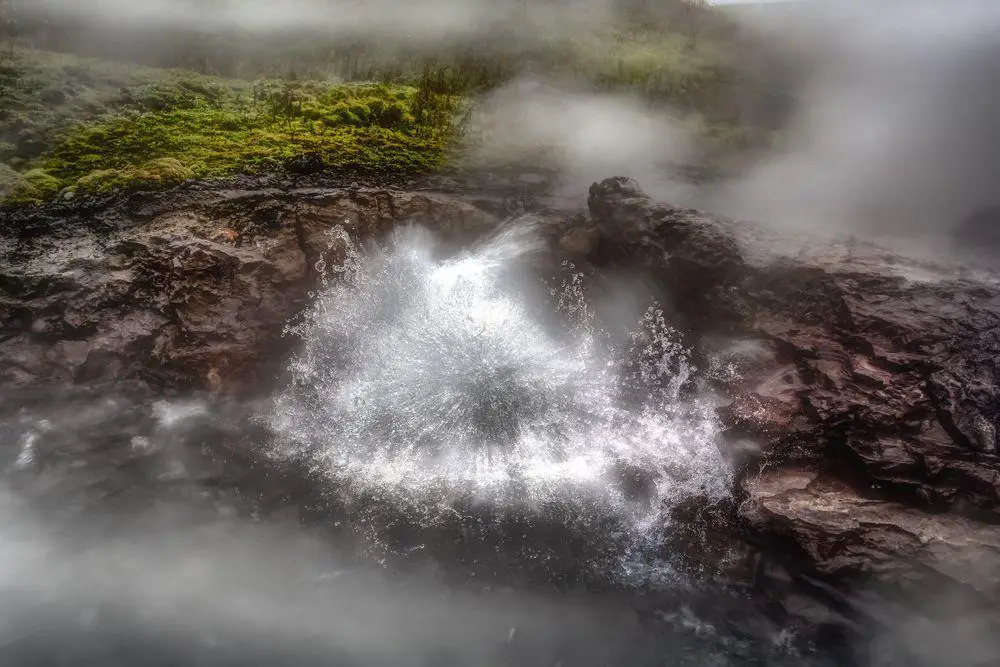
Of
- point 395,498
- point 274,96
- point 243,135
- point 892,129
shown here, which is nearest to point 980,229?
point 892,129

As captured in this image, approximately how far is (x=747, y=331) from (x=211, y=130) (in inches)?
363

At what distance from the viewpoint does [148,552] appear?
16.0 feet

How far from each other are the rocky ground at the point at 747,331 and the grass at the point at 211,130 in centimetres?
63

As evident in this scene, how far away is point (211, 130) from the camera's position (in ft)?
28.7

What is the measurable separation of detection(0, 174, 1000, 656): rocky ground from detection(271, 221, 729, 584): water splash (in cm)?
49

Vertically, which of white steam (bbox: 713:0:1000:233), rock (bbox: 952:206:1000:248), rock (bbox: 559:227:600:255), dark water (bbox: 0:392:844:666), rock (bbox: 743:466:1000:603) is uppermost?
white steam (bbox: 713:0:1000:233)

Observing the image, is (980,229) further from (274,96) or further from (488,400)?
(274,96)

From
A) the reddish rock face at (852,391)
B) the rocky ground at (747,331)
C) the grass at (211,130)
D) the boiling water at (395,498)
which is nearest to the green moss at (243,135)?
the grass at (211,130)

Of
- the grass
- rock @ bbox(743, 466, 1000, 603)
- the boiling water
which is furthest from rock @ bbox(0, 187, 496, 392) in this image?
rock @ bbox(743, 466, 1000, 603)

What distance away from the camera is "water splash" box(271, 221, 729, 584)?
5.47 m

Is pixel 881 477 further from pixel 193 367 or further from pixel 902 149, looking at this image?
pixel 902 149

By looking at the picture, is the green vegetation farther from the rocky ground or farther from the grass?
the rocky ground

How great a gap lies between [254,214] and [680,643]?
24.2ft

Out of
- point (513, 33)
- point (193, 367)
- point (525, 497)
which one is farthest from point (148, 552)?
point (513, 33)
